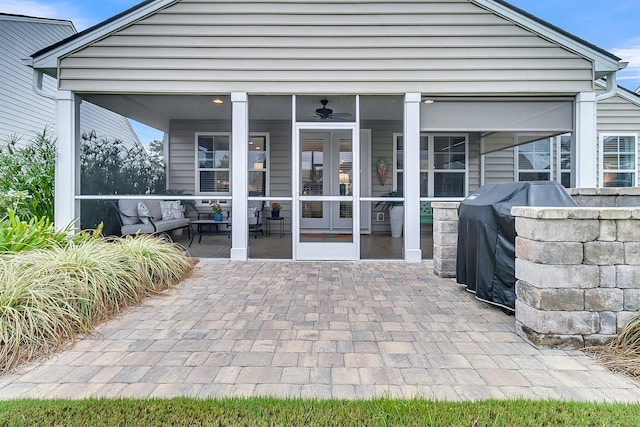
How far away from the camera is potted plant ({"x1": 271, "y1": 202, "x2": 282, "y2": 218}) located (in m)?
7.52

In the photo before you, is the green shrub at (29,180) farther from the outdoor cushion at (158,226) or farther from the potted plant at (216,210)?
the potted plant at (216,210)

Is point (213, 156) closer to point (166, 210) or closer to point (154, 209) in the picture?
point (166, 210)

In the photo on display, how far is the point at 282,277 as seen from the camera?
442 centimetres

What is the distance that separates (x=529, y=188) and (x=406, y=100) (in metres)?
2.79

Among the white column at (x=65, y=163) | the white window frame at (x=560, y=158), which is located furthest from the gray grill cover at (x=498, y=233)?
the white column at (x=65, y=163)

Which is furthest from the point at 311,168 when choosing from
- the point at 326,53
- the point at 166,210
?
the point at 166,210

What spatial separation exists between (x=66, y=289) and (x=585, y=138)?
22.4ft

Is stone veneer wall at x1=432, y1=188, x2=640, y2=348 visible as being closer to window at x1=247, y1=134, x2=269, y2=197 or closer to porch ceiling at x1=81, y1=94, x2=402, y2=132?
porch ceiling at x1=81, y1=94, x2=402, y2=132

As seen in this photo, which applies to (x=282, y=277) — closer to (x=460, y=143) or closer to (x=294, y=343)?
(x=294, y=343)

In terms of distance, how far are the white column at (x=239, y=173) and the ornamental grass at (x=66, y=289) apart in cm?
139

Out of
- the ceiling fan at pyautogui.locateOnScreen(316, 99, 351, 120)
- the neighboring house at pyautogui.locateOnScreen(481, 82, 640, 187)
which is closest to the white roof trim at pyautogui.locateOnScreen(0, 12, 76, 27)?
the ceiling fan at pyautogui.locateOnScreen(316, 99, 351, 120)

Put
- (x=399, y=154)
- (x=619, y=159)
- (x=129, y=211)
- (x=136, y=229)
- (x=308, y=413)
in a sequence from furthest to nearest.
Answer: (x=619, y=159)
(x=399, y=154)
(x=136, y=229)
(x=129, y=211)
(x=308, y=413)

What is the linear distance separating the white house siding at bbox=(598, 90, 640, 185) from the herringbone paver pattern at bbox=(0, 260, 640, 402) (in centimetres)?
714

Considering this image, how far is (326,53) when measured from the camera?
5305 millimetres
